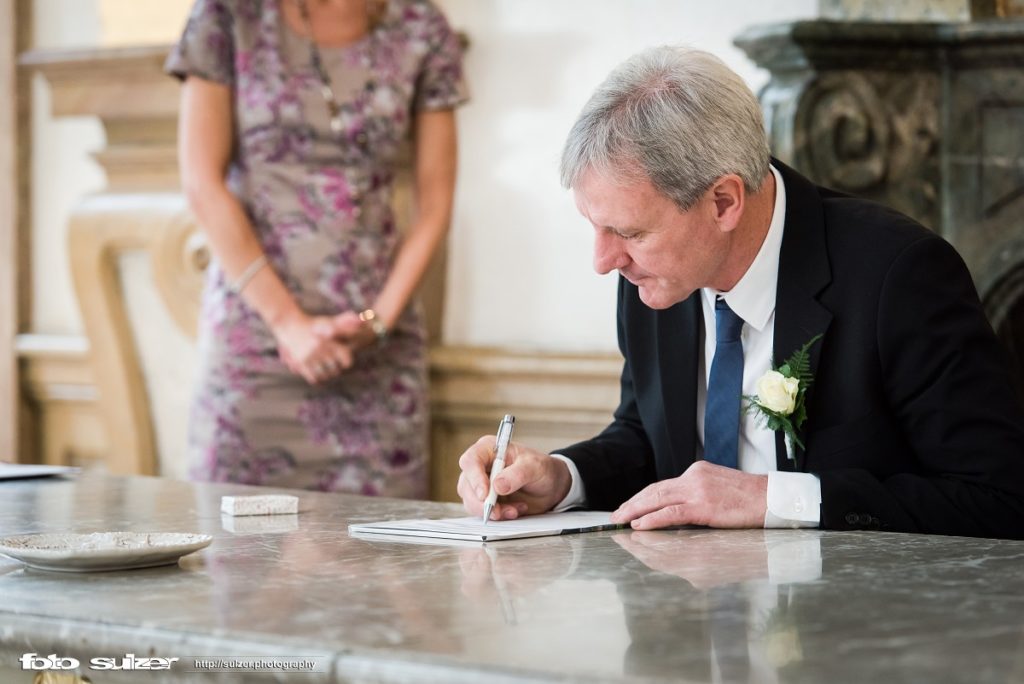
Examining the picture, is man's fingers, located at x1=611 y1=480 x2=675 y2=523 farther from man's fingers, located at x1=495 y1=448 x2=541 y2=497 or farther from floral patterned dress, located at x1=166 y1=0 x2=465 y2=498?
floral patterned dress, located at x1=166 y1=0 x2=465 y2=498

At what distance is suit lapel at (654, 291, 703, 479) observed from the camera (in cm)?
255

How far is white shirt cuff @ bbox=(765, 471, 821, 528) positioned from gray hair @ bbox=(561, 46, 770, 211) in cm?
47

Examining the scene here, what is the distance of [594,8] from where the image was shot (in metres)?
4.43

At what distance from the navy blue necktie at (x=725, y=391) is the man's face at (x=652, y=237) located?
0.30 feet

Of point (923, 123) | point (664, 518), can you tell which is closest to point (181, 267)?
point (923, 123)

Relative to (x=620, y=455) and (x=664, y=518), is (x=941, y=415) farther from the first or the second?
(x=620, y=455)

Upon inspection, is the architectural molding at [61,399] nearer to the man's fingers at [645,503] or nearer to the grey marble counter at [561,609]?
the grey marble counter at [561,609]

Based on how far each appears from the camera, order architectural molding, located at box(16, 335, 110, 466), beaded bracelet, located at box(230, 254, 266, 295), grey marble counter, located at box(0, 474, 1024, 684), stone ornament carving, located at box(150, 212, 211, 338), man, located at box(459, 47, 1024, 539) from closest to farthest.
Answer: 1. grey marble counter, located at box(0, 474, 1024, 684)
2. man, located at box(459, 47, 1024, 539)
3. beaded bracelet, located at box(230, 254, 266, 295)
4. stone ornament carving, located at box(150, 212, 211, 338)
5. architectural molding, located at box(16, 335, 110, 466)

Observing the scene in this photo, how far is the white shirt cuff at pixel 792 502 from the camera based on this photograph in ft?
7.01

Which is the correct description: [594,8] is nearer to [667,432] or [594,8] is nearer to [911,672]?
[667,432]

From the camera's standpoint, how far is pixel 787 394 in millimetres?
2293

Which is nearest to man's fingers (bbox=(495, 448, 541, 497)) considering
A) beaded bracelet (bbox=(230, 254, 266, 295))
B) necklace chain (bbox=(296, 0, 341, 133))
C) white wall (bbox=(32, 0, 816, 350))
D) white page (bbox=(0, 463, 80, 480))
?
white page (bbox=(0, 463, 80, 480))

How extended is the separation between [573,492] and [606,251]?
0.40 m

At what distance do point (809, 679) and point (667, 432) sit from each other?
4.60 feet
